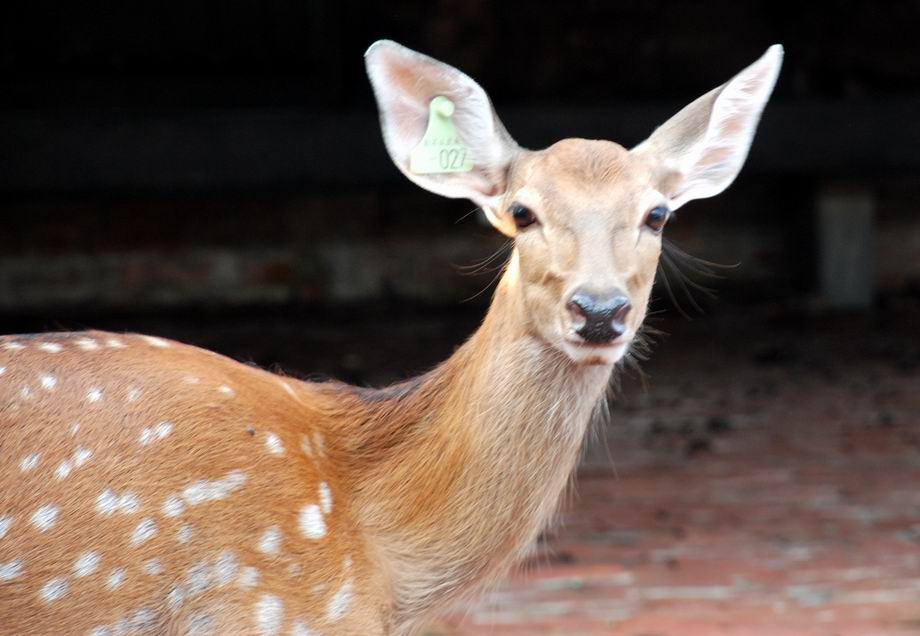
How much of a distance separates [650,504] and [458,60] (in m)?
3.85

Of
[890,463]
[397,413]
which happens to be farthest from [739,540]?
[397,413]

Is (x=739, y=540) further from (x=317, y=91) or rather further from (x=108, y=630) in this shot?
(x=317, y=91)

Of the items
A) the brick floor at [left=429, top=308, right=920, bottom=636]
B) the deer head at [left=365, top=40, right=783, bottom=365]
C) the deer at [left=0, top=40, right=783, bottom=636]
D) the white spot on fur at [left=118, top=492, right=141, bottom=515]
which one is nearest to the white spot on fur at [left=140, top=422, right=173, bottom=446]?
the deer at [left=0, top=40, right=783, bottom=636]

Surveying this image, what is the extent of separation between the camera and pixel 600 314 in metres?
2.35

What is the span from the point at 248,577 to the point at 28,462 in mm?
440

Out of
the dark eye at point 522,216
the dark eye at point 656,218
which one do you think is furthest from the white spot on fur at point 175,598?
the dark eye at point 656,218

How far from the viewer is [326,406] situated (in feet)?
9.40

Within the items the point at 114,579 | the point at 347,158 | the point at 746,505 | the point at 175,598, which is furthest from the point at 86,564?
the point at 347,158

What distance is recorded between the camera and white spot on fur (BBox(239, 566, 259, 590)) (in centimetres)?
236

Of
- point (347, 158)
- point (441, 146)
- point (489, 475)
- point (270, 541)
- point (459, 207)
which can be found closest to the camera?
point (270, 541)

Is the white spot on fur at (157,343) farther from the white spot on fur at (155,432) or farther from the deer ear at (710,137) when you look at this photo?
the deer ear at (710,137)

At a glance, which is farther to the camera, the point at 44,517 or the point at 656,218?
the point at 656,218

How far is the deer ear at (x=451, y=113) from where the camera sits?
8.98 feet

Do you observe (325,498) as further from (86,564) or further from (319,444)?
(86,564)
